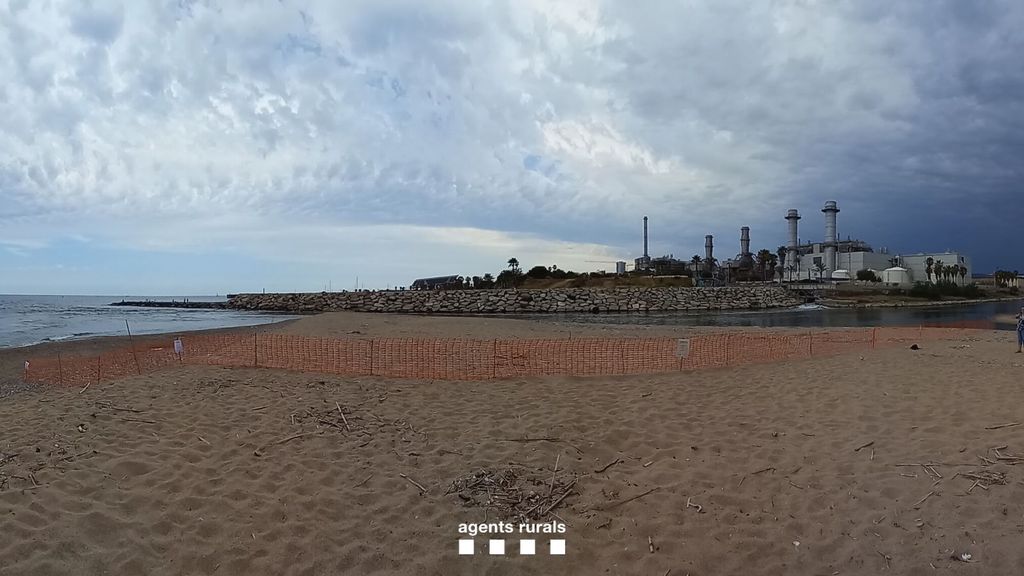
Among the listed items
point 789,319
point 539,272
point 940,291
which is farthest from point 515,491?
point 940,291

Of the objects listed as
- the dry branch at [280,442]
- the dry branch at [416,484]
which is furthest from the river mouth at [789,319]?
the dry branch at [416,484]

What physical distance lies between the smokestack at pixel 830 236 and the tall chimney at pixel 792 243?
22.2 ft

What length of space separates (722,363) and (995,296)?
128 m

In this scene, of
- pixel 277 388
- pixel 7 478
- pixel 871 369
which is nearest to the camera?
pixel 7 478

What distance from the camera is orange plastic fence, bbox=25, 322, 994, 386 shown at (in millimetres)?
11477

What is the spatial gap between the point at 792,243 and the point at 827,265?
12.7m

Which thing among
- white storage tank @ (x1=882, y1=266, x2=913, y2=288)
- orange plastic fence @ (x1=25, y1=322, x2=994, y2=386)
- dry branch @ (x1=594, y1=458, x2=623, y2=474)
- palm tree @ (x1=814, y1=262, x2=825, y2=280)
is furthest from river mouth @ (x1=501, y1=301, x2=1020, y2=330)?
palm tree @ (x1=814, y1=262, x2=825, y2=280)

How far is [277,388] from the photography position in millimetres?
9289

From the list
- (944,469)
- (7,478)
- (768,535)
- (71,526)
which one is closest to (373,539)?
(71,526)

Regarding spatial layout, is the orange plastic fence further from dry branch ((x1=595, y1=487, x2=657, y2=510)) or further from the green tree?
the green tree

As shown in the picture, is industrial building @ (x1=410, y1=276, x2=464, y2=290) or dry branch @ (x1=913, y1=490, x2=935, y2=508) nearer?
dry branch @ (x1=913, y1=490, x2=935, y2=508)

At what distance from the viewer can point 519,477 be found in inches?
219

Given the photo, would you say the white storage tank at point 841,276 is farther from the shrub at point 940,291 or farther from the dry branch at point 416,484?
the dry branch at point 416,484

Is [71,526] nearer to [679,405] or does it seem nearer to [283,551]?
[283,551]
